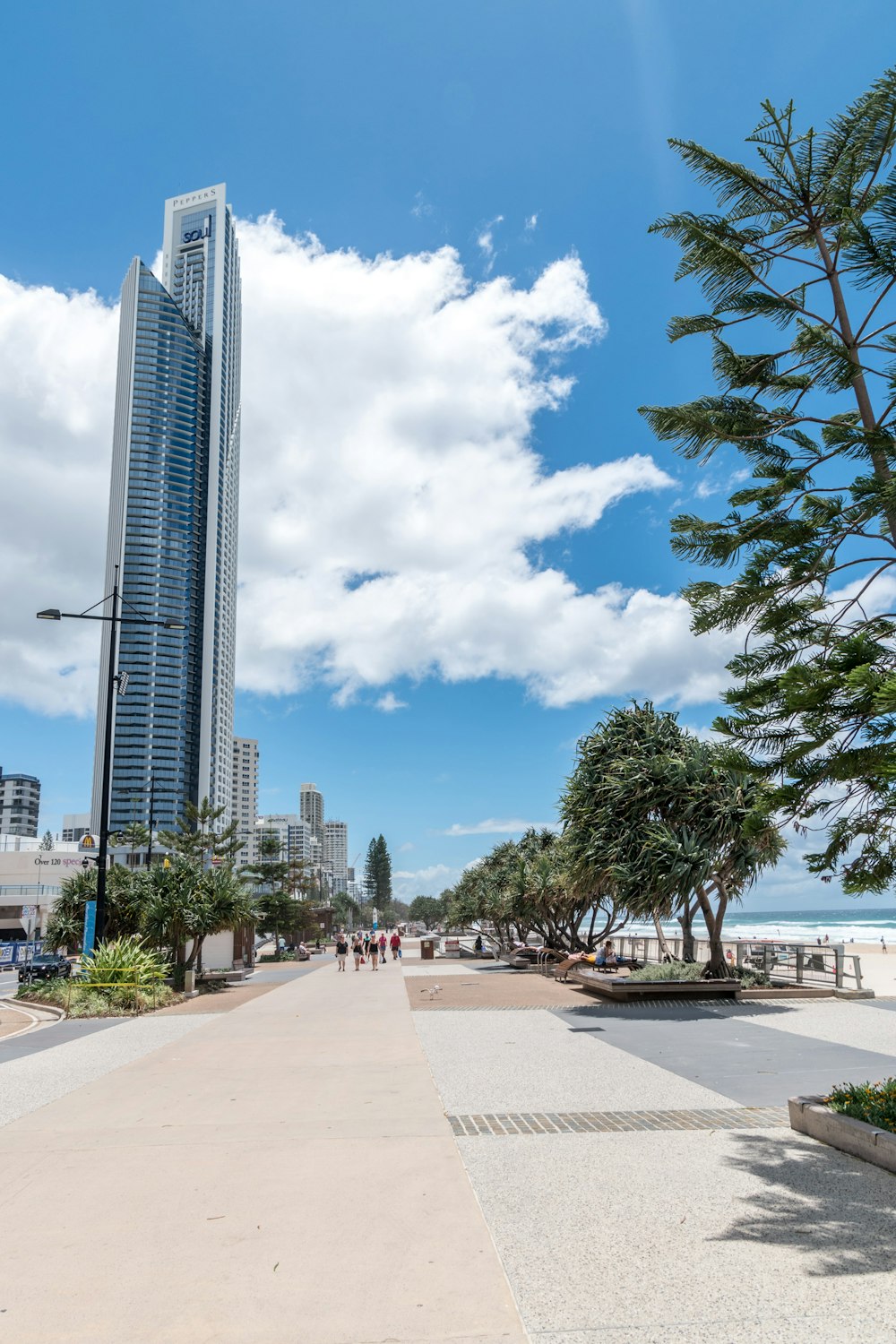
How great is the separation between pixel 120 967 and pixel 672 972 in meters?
11.7

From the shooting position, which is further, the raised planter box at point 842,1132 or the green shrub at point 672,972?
the green shrub at point 672,972

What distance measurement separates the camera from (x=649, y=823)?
A: 59.3 feet

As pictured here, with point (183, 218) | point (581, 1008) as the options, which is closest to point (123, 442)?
point (183, 218)

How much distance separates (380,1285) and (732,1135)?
3.81m

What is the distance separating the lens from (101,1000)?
16.6 m

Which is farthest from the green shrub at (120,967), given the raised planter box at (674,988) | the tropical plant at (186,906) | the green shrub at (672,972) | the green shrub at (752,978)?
the green shrub at (752,978)

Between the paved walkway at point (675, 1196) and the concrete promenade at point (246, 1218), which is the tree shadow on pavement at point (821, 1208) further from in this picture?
the concrete promenade at point (246, 1218)

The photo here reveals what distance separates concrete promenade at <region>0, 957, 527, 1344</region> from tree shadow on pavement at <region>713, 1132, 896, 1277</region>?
5.16 feet

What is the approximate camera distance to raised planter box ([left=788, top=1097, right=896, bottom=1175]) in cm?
565

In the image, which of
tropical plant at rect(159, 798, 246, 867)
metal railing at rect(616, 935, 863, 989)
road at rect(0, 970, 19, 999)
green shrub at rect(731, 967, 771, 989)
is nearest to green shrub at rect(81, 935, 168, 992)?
road at rect(0, 970, 19, 999)

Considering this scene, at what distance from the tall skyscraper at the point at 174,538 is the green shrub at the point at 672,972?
12175cm

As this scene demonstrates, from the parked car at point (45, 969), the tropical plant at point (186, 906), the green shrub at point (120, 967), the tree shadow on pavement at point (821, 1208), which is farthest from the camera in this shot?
the parked car at point (45, 969)

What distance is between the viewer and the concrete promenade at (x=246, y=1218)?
3.72m

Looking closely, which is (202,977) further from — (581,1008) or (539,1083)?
(539,1083)
